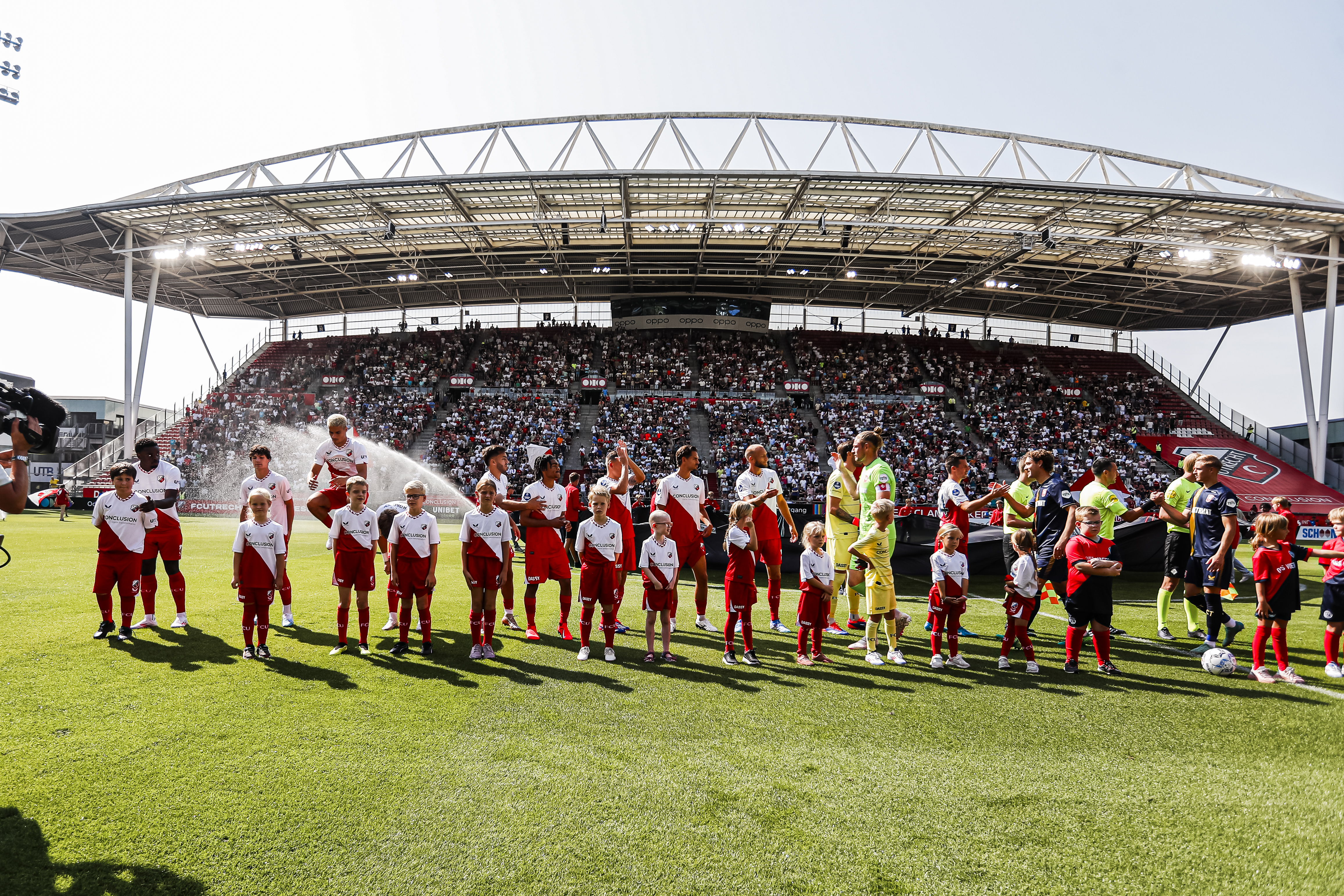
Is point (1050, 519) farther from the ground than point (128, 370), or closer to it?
closer to it

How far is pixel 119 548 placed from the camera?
6.54 metres

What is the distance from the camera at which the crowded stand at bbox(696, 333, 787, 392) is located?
111 feet

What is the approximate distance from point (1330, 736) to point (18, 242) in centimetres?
3822

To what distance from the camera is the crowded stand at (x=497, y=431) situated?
90.9 ft

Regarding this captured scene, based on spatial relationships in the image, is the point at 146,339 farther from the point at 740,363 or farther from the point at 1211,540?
the point at 1211,540

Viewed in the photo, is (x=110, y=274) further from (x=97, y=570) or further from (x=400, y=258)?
(x=97, y=570)

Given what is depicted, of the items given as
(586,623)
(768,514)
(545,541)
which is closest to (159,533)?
(545,541)

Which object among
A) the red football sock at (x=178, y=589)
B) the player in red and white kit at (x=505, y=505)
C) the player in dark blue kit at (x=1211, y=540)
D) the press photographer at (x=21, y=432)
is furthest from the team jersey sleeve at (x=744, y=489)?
the red football sock at (x=178, y=589)

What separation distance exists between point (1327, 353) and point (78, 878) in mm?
36795

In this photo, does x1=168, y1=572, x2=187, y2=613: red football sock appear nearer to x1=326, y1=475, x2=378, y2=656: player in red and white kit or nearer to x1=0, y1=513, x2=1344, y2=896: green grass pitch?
x1=0, y1=513, x2=1344, y2=896: green grass pitch

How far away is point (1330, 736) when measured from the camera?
4477mm

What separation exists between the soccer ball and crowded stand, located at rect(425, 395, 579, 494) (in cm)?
2267

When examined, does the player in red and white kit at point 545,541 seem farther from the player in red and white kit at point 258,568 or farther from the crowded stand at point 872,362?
the crowded stand at point 872,362

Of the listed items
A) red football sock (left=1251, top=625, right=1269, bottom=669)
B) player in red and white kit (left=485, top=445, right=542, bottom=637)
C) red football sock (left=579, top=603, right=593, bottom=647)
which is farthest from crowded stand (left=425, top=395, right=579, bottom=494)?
red football sock (left=1251, top=625, right=1269, bottom=669)
